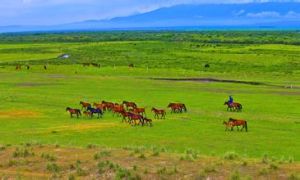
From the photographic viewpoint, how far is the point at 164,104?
156 ft

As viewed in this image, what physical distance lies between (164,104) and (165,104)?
0.26 feet

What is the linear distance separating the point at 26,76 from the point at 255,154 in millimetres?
53937

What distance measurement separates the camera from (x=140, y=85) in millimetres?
64312

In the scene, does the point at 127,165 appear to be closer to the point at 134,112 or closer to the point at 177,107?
the point at 134,112

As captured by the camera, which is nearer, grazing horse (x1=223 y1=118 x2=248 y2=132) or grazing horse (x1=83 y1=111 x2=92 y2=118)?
grazing horse (x1=223 y1=118 x2=248 y2=132)

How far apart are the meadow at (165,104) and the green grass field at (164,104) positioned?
0.17 feet

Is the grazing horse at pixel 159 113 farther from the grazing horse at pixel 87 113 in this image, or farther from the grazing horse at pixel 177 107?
the grazing horse at pixel 87 113

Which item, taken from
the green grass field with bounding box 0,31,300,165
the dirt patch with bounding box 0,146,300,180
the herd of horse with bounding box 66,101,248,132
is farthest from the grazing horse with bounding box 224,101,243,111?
the dirt patch with bounding box 0,146,300,180

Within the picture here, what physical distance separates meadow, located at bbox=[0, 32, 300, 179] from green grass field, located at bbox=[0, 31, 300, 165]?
5cm

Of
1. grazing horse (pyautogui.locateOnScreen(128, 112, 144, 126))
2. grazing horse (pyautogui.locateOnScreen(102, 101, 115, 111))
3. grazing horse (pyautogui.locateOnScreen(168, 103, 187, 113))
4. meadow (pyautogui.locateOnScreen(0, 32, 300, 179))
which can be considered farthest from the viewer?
grazing horse (pyautogui.locateOnScreen(102, 101, 115, 111))

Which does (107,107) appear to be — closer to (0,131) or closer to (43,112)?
(43,112)

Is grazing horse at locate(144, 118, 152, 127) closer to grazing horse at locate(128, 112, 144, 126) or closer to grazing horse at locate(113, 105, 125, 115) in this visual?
grazing horse at locate(128, 112, 144, 126)

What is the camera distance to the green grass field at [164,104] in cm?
3073

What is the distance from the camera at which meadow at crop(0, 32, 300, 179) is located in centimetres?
3019
